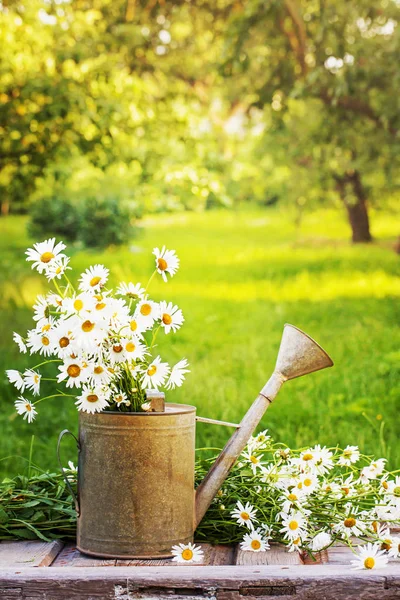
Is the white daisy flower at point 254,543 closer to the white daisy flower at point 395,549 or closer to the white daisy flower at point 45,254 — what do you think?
the white daisy flower at point 395,549

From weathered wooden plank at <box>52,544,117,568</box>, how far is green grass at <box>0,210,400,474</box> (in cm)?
162

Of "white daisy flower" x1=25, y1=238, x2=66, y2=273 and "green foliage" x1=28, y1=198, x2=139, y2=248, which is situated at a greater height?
"green foliage" x1=28, y1=198, x2=139, y2=248

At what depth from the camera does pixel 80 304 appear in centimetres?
222

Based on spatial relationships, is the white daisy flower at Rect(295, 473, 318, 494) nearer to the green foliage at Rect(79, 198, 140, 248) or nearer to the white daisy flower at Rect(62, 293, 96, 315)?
the white daisy flower at Rect(62, 293, 96, 315)

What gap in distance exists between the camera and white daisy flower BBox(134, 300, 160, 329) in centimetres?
228

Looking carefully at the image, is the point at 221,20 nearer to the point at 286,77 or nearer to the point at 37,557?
the point at 286,77

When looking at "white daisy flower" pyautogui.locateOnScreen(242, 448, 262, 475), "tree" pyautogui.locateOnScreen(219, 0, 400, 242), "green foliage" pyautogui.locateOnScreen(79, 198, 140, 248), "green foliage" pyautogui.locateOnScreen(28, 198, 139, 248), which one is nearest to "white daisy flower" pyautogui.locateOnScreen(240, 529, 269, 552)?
"white daisy flower" pyautogui.locateOnScreen(242, 448, 262, 475)

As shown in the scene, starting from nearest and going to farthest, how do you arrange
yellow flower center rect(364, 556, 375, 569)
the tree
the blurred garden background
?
yellow flower center rect(364, 556, 375, 569)
the blurred garden background
the tree

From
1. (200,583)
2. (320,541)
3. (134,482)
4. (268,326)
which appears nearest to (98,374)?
(134,482)

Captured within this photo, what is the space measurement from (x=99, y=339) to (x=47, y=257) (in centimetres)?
28

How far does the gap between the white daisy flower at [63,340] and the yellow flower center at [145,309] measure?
0.19 metres

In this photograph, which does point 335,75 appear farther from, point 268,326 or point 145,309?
point 145,309

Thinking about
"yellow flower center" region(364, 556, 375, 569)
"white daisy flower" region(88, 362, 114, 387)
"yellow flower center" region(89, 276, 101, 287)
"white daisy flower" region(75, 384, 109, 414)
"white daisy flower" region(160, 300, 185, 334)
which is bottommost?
"yellow flower center" region(364, 556, 375, 569)

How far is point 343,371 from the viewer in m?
5.93
